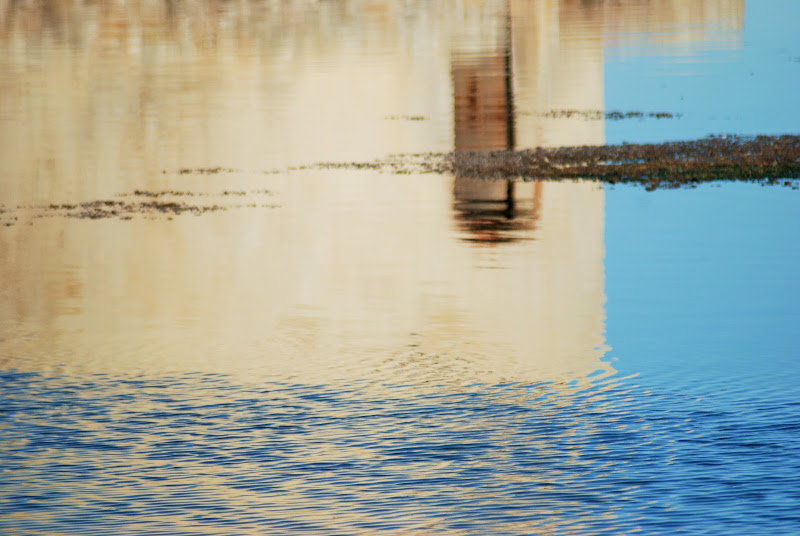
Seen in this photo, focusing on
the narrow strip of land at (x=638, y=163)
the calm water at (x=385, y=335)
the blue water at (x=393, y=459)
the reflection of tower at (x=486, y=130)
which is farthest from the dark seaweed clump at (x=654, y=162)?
the blue water at (x=393, y=459)

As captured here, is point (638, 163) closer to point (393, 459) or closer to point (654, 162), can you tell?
point (654, 162)

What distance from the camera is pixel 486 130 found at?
30.8 metres

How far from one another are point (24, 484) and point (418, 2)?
9015 centimetres

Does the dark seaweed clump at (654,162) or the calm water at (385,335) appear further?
the dark seaweed clump at (654,162)

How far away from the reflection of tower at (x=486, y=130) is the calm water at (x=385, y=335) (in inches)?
4.9

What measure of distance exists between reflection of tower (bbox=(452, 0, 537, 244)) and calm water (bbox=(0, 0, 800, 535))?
124 millimetres

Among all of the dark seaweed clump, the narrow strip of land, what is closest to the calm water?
the narrow strip of land

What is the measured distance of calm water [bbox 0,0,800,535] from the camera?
918 cm

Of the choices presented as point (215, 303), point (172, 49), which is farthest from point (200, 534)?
point (172, 49)

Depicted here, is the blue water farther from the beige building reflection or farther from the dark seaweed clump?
the dark seaweed clump

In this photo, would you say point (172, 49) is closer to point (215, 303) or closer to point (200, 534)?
point (215, 303)

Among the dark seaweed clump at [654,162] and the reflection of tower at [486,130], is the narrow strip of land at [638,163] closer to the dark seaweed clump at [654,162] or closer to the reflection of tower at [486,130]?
the dark seaweed clump at [654,162]

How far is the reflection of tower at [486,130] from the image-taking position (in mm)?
19891

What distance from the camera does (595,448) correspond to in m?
9.95
